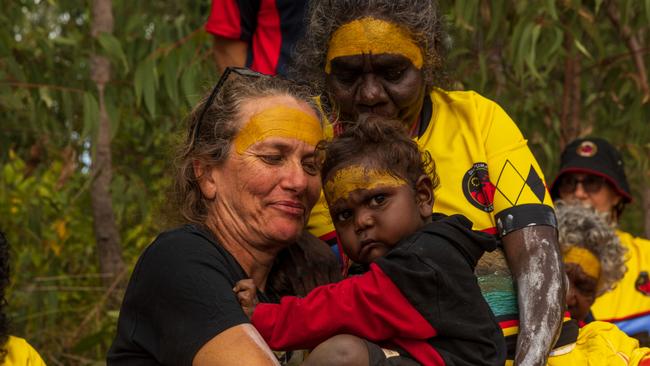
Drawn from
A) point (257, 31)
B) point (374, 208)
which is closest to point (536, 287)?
point (374, 208)

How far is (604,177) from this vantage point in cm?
677

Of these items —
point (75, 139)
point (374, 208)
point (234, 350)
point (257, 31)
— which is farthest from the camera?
point (75, 139)

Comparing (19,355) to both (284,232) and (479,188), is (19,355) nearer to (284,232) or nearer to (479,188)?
(284,232)

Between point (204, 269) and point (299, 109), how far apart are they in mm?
670

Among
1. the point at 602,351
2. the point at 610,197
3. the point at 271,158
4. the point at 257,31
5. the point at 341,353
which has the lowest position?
the point at 610,197

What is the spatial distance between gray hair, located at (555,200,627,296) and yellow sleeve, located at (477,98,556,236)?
6.21 feet

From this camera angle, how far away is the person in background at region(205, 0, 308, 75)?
469 centimetres

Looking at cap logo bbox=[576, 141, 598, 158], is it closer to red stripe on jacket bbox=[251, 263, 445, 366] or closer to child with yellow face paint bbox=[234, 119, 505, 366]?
child with yellow face paint bbox=[234, 119, 505, 366]

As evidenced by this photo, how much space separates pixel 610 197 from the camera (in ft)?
22.6

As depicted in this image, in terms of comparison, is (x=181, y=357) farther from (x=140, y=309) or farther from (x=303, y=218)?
(x=303, y=218)

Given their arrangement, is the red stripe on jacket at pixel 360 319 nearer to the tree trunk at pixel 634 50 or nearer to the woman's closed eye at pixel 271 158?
the woman's closed eye at pixel 271 158

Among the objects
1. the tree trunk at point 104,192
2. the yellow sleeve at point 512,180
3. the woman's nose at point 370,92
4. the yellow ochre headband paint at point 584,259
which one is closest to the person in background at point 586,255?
the yellow ochre headband paint at point 584,259

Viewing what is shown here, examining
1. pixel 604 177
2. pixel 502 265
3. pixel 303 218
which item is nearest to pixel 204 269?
pixel 303 218

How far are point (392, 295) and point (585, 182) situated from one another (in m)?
4.07
